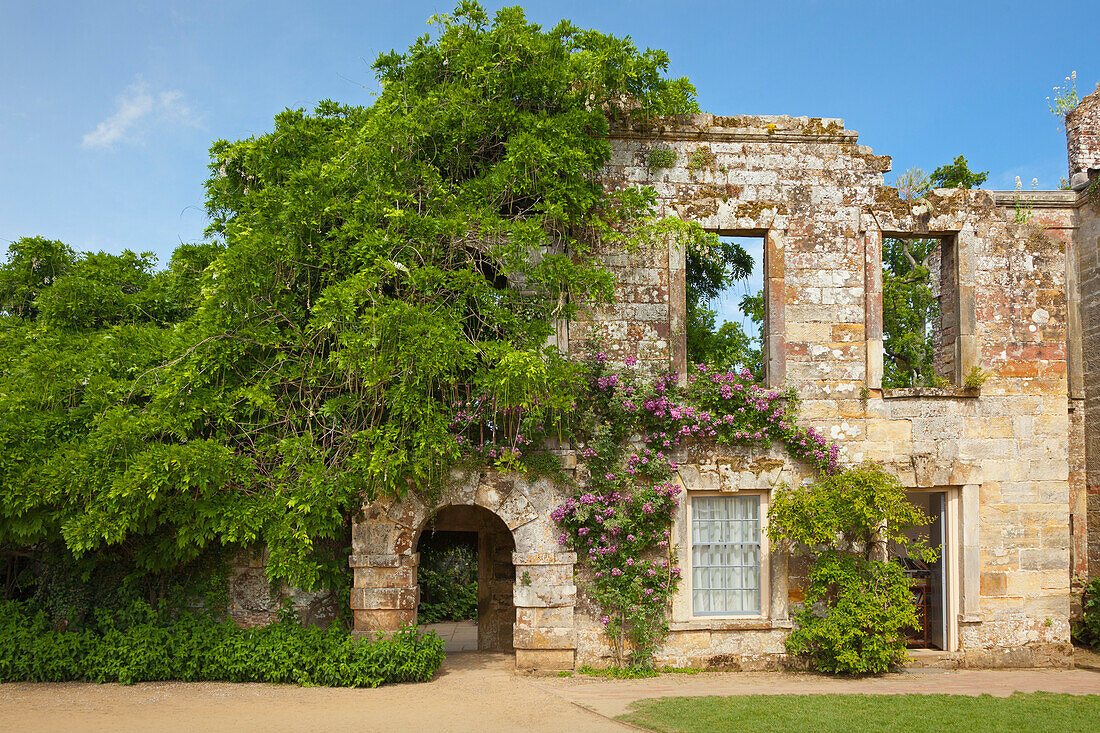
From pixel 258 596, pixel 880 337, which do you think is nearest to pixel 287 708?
pixel 258 596

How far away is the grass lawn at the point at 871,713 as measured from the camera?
683 centimetres

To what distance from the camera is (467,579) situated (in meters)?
18.4

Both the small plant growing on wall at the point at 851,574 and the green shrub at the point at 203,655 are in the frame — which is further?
the small plant growing on wall at the point at 851,574

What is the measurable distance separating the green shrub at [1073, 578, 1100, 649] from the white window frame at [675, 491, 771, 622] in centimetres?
442

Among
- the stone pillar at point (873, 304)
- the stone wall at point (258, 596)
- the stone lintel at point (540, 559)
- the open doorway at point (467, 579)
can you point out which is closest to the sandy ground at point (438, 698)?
the stone wall at point (258, 596)

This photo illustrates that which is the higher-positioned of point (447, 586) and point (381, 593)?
point (381, 593)

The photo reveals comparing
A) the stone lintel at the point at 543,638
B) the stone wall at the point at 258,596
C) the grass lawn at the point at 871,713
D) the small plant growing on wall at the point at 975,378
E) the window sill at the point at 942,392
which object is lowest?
the grass lawn at the point at 871,713

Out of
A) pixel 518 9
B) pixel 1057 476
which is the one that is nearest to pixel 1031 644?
pixel 1057 476

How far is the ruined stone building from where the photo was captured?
9.48 m

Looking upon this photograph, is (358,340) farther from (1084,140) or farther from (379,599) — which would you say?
(1084,140)

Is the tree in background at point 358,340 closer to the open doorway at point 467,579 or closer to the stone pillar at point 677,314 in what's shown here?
the stone pillar at point 677,314

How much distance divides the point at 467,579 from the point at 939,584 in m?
10.9

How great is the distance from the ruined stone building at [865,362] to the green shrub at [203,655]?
2.04m

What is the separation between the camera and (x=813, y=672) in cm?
922
